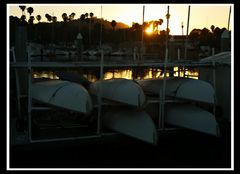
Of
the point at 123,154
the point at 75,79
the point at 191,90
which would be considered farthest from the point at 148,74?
the point at 123,154

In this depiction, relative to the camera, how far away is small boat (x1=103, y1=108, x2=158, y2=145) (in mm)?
9039

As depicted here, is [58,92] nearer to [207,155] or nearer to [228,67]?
[207,155]

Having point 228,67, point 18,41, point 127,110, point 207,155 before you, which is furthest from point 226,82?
point 18,41

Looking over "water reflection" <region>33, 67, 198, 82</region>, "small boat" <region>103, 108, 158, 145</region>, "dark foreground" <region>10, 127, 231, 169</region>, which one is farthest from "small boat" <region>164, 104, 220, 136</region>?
"water reflection" <region>33, 67, 198, 82</region>

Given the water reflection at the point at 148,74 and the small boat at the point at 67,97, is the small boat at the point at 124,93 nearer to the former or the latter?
the small boat at the point at 67,97

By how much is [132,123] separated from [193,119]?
173 centimetres

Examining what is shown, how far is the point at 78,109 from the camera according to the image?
346 inches

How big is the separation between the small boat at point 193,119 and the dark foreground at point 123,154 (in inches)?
11.5

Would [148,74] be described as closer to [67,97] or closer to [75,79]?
[75,79]

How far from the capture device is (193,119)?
1000 cm

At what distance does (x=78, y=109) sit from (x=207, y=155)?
3759 millimetres

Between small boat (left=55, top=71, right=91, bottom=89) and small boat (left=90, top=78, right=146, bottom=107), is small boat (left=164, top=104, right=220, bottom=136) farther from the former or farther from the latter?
small boat (left=55, top=71, right=91, bottom=89)

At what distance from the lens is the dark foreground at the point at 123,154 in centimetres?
923

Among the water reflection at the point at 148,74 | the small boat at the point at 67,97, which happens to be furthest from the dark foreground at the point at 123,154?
the water reflection at the point at 148,74
